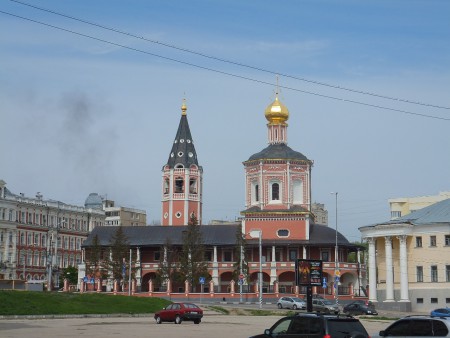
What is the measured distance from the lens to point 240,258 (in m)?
96.6

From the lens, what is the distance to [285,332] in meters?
22.9

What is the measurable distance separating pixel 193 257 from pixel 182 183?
86.0 ft

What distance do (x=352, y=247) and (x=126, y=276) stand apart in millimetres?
26992

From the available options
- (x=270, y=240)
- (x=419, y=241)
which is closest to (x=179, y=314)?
(x=419, y=241)

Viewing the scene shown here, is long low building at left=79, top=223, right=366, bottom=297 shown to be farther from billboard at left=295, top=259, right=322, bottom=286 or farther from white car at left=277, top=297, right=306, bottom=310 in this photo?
billboard at left=295, top=259, right=322, bottom=286

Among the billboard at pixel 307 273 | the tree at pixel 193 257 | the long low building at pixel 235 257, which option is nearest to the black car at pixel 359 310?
the long low building at pixel 235 257

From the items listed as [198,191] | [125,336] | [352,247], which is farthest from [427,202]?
[125,336]

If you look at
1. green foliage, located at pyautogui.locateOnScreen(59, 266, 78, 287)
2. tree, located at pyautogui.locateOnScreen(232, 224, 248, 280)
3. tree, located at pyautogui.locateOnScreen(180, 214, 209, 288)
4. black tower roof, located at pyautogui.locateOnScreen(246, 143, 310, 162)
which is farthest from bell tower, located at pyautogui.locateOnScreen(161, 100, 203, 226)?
tree, located at pyautogui.locateOnScreen(232, 224, 248, 280)

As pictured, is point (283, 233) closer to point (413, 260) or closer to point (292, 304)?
point (413, 260)

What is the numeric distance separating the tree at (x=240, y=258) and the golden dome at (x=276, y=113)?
15.9 meters

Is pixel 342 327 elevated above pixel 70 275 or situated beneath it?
situated beneath

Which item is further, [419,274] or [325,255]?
[325,255]

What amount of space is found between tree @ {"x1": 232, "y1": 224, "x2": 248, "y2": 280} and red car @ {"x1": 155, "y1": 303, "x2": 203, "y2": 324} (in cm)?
4709

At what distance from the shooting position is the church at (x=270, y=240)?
321 feet
